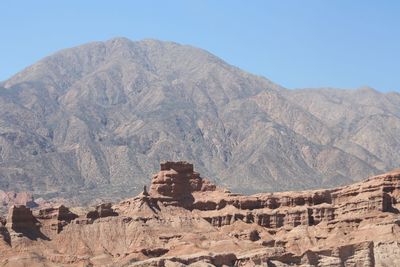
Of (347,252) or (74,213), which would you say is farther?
(74,213)

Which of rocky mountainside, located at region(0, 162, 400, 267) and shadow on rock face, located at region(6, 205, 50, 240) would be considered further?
shadow on rock face, located at region(6, 205, 50, 240)

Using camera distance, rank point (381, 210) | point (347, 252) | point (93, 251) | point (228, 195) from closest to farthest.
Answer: point (347, 252) → point (93, 251) → point (381, 210) → point (228, 195)

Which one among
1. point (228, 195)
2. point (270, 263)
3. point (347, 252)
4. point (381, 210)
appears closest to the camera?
point (270, 263)

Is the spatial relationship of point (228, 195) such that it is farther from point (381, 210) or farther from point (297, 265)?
point (297, 265)

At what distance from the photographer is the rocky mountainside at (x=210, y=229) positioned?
13850cm

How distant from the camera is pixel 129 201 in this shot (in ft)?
588

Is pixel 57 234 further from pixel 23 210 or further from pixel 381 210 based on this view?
pixel 381 210

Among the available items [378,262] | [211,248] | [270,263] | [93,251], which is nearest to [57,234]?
[93,251]

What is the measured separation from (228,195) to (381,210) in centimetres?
3419

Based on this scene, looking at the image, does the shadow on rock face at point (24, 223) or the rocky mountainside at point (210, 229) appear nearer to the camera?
the rocky mountainside at point (210, 229)

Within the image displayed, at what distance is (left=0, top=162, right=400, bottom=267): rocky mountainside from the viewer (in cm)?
13850

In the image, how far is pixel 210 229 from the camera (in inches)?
6609

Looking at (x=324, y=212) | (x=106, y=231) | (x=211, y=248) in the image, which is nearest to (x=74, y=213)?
(x=106, y=231)

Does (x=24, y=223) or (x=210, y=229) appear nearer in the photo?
(x=24, y=223)
